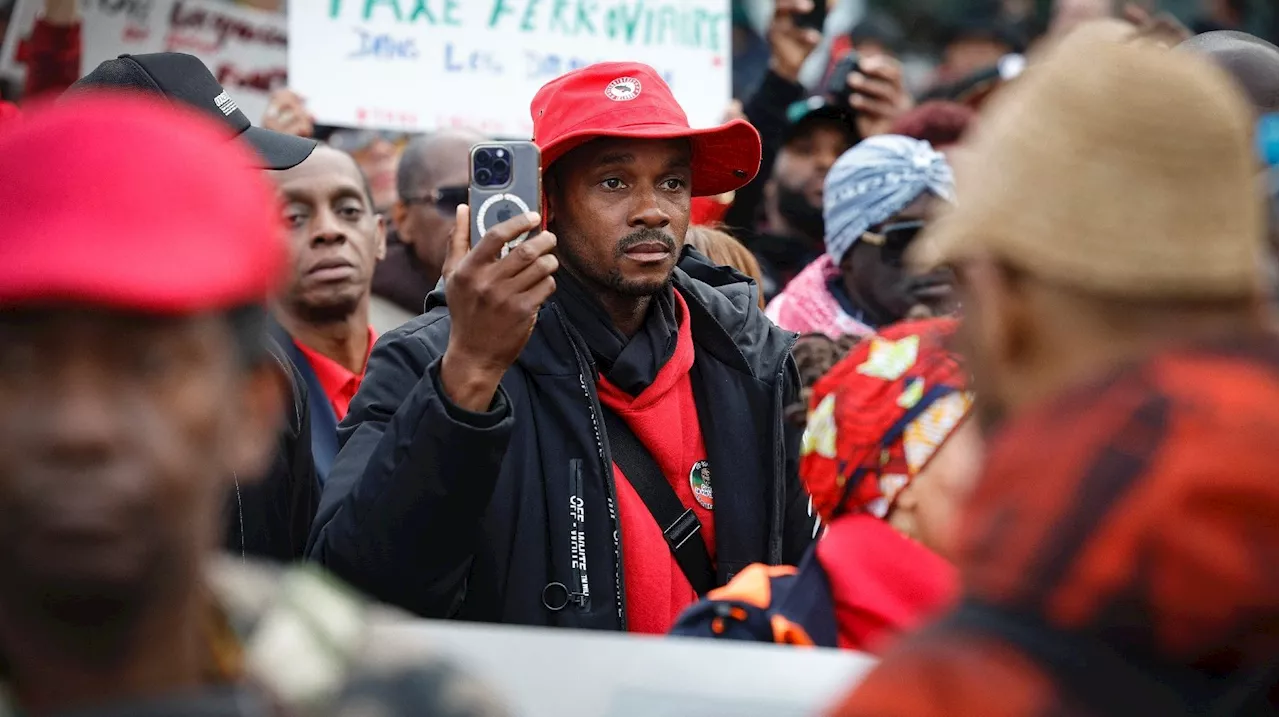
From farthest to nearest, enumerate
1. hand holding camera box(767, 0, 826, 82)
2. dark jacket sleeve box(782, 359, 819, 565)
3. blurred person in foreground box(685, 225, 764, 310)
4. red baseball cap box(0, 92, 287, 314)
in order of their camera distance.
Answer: hand holding camera box(767, 0, 826, 82) < blurred person in foreground box(685, 225, 764, 310) < dark jacket sleeve box(782, 359, 819, 565) < red baseball cap box(0, 92, 287, 314)

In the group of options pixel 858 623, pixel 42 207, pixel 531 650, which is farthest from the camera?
pixel 858 623

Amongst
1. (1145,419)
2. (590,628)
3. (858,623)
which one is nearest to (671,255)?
(590,628)

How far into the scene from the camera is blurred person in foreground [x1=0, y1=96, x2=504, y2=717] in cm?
132

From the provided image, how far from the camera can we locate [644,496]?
3297 mm

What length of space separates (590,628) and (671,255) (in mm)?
869

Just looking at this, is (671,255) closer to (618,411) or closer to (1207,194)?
(618,411)

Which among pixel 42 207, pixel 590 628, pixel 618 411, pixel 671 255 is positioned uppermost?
pixel 42 207

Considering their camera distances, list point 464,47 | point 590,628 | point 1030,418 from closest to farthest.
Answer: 1. point 1030,418
2. point 590,628
3. point 464,47

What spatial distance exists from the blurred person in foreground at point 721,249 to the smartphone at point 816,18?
4.17 ft

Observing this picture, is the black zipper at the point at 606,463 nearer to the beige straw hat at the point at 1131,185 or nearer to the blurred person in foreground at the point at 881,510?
the blurred person in foreground at the point at 881,510

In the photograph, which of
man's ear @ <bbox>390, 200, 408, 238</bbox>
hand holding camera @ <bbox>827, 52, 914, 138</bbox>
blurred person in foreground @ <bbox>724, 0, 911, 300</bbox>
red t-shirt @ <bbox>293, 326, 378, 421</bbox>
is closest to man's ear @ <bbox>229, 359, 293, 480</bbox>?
red t-shirt @ <bbox>293, 326, 378, 421</bbox>

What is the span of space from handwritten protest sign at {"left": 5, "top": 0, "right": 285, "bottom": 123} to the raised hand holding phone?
2981 mm

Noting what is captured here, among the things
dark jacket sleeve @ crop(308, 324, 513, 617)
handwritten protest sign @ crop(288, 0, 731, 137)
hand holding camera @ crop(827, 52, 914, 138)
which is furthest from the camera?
hand holding camera @ crop(827, 52, 914, 138)

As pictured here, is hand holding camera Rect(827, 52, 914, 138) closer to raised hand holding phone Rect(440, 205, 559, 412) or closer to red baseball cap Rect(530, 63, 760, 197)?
red baseball cap Rect(530, 63, 760, 197)
